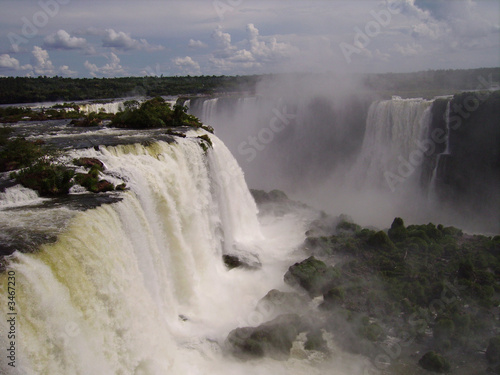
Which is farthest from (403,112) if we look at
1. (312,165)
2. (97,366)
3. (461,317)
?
(97,366)

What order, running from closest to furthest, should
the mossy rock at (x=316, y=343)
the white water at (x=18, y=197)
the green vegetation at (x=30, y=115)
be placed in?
the white water at (x=18, y=197) < the mossy rock at (x=316, y=343) < the green vegetation at (x=30, y=115)

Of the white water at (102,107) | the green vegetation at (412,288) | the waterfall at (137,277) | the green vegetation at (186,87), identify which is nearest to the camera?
the waterfall at (137,277)

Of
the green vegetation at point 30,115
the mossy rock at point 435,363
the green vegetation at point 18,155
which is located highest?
the green vegetation at point 30,115

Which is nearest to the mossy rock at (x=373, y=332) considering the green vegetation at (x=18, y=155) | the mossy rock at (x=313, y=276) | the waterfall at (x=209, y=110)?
the mossy rock at (x=313, y=276)

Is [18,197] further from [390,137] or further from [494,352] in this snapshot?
[390,137]

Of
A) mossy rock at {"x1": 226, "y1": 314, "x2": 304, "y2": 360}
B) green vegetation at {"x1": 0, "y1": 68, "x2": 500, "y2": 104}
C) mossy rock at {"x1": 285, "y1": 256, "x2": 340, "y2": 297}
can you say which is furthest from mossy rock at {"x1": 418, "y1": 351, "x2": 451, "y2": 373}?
green vegetation at {"x1": 0, "y1": 68, "x2": 500, "y2": 104}

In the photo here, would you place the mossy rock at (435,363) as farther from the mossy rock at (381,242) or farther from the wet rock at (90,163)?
the wet rock at (90,163)
